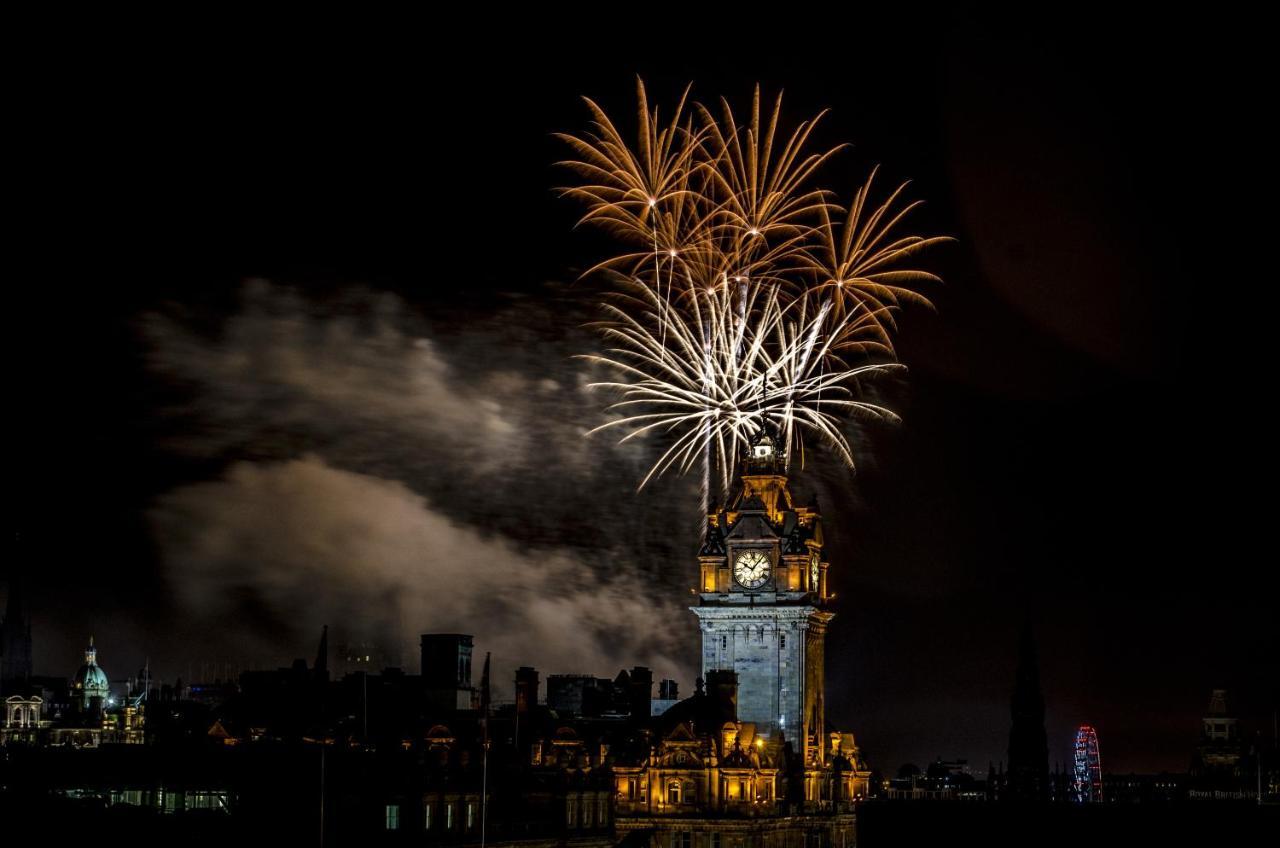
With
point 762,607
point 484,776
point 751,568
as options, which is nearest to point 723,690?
point 762,607

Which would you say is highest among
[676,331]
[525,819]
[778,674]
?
[676,331]

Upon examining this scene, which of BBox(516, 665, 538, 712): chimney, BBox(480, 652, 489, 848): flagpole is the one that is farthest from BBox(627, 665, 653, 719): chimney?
BBox(480, 652, 489, 848): flagpole

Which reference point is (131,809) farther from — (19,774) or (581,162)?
(581,162)

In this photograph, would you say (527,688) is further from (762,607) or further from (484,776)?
(484,776)

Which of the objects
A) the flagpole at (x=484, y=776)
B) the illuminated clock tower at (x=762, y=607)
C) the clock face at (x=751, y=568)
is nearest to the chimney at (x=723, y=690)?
the illuminated clock tower at (x=762, y=607)

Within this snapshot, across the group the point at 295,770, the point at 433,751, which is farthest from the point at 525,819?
the point at 295,770

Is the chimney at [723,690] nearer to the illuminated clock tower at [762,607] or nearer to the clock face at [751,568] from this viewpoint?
the illuminated clock tower at [762,607]

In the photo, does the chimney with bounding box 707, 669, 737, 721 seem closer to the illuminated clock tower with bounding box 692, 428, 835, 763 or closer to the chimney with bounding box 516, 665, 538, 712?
the illuminated clock tower with bounding box 692, 428, 835, 763
